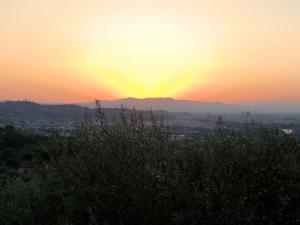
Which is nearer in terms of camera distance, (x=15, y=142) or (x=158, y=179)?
(x=158, y=179)

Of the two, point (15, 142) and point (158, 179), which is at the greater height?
point (158, 179)

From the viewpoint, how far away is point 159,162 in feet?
24.2

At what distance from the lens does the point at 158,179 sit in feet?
22.8

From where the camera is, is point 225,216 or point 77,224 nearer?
point 225,216

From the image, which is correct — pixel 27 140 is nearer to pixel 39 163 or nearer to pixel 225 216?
pixel 39 163

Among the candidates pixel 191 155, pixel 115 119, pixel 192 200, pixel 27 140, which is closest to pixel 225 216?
pixel 192 200

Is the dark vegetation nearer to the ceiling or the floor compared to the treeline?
nearer to the ceiling

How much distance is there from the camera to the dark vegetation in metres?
6.36

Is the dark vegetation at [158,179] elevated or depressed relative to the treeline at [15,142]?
elevated

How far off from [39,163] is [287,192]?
5738mm

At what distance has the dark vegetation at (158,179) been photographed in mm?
6355

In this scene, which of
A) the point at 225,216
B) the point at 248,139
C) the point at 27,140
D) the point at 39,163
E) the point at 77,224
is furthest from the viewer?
the point at 27,140

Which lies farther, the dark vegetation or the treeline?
the treeline

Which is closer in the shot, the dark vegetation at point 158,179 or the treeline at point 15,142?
the dark vegetation at point 158,179
